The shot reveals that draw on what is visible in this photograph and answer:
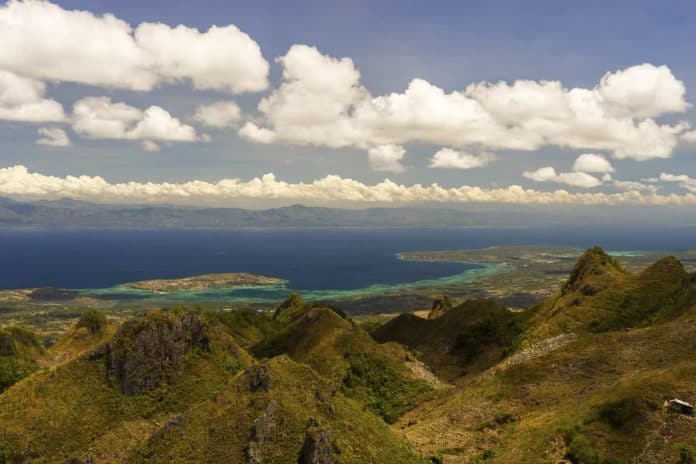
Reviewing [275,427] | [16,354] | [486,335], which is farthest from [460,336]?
[16,354]

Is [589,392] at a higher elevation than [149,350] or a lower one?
lower

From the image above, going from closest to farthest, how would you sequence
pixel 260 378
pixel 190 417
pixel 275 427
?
1. pixel 275 427
2. pixel 190 417
3. pixel 260 378

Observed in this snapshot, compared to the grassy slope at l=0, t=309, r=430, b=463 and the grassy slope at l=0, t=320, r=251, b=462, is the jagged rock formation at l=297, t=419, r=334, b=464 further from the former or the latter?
the grassy slope at l=0, t=320, r=251, b=462

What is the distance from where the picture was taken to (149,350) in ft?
201

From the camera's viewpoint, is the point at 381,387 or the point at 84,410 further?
the point at 381,387

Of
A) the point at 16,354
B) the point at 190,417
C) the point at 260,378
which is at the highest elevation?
the point at 260,378

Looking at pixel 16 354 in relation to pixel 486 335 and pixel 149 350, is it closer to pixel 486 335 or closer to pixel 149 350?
pixel 149 350

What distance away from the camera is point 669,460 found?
40.9 m

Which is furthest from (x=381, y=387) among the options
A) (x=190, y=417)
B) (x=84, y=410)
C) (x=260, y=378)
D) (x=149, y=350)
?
(x=84, y=410)

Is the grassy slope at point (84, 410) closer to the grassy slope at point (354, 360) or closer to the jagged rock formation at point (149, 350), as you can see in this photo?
the jagged rock formation at point (149, 350)

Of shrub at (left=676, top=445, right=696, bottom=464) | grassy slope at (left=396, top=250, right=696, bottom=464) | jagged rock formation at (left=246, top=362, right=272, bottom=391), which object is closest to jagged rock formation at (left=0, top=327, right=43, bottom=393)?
jagged rock formation at (left=246, top=362, right=272, bottom=391)

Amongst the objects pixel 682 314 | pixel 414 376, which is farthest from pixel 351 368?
pixel 682 314

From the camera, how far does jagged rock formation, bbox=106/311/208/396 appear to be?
5938cm

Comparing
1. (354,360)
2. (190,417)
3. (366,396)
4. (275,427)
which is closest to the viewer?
(275,427)
